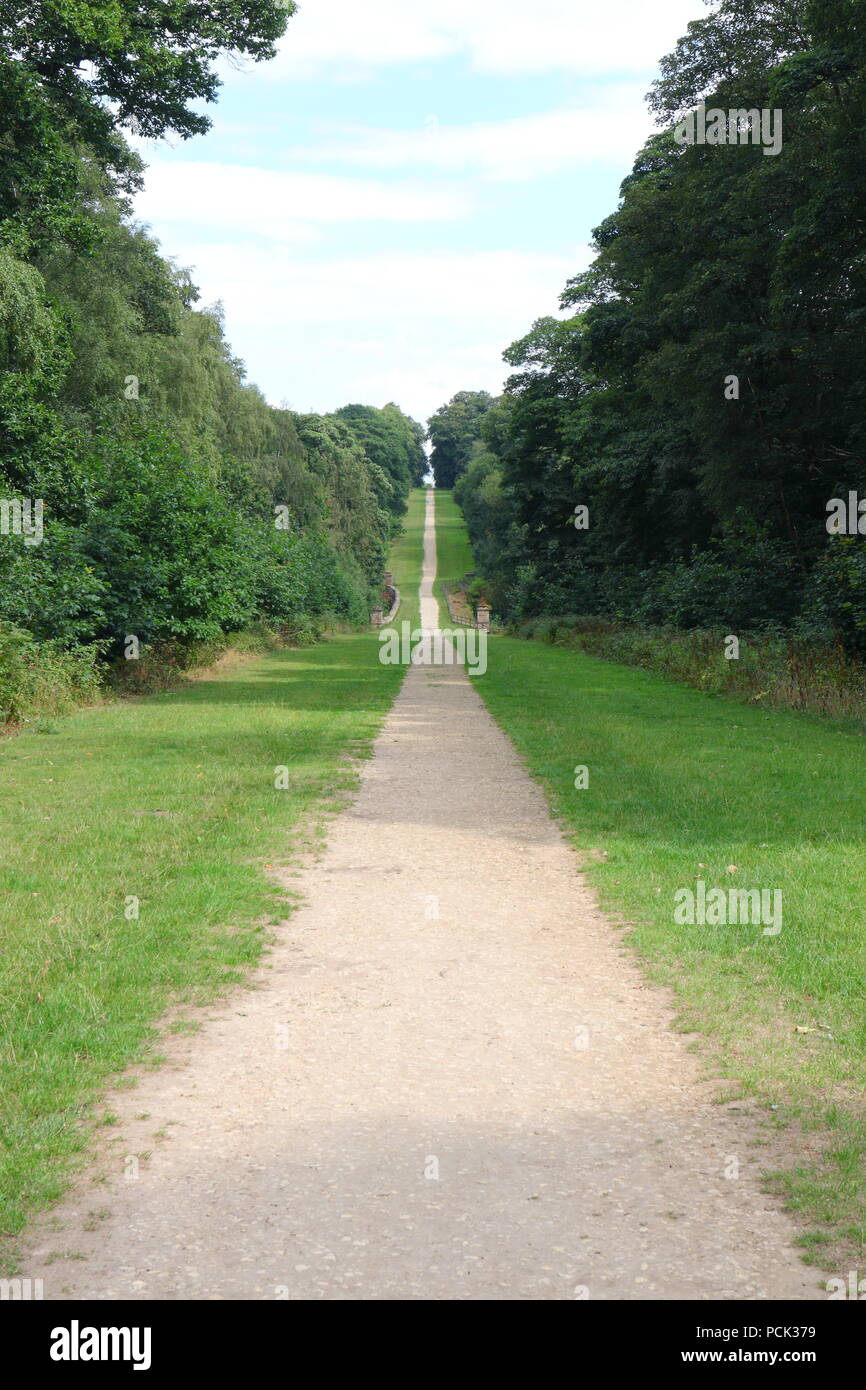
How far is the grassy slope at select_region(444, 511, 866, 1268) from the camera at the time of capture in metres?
4.48

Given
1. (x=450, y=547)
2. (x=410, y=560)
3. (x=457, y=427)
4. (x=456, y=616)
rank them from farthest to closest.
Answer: (x=457, y=427)
(x=450, y=547)
(x=410, y=560)
(x=456, y=616)

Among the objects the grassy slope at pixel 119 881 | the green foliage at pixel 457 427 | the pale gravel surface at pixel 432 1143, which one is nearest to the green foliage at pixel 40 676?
the grassy slope at pixel 119 881

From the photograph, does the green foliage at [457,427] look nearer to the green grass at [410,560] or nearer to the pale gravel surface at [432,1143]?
the green grass at [410,560]

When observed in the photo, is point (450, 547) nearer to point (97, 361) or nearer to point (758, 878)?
point (97, 361)

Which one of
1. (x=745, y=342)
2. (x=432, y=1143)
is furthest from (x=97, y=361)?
(x=432, y=1143)

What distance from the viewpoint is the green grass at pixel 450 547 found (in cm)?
11819

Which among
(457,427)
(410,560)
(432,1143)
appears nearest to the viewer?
(432,1143)

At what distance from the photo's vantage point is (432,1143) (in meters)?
4.18

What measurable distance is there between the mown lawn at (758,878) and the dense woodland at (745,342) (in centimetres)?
576

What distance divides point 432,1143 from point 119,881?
13.3ft

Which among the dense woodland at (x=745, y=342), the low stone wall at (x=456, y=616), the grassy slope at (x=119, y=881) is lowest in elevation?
the grassy slope at (x=119, y=881)

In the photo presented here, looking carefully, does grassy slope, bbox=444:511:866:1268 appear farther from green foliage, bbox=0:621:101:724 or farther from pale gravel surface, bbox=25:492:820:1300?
green foliage, bbox=0:621:101:724
